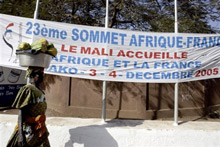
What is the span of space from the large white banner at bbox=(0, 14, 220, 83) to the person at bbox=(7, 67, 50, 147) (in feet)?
4.16

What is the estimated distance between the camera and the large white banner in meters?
3.84

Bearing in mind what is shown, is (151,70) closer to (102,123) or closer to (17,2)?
(102,123)

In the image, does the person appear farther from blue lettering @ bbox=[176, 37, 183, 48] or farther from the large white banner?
blue lettering @ bbox=[176, 37, 183, 48]

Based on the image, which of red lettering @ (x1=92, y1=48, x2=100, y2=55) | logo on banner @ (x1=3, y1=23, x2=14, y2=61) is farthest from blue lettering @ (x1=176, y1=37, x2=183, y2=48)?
logo on banner @ (x1=3, y1=23, x2=14, y2=61)

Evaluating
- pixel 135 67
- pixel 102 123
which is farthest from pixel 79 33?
pixel 102 123

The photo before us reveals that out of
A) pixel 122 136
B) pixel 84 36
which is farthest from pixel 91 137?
pixel 84 36

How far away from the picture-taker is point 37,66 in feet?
8.66

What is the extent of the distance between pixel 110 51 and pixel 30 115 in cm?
197

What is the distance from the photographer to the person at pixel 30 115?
242cm

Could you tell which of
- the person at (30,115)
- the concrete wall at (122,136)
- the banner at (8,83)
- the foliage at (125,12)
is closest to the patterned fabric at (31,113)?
the person at (30,115)

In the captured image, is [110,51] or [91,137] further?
[110,51]

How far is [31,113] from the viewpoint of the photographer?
2506 millimetres

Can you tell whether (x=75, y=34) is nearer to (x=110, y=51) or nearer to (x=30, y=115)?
(x=110, y=51)

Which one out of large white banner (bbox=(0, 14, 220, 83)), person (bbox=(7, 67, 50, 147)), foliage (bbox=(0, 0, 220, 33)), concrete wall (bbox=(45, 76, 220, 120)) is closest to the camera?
person (bbox=(7, 67, 50, 147))
